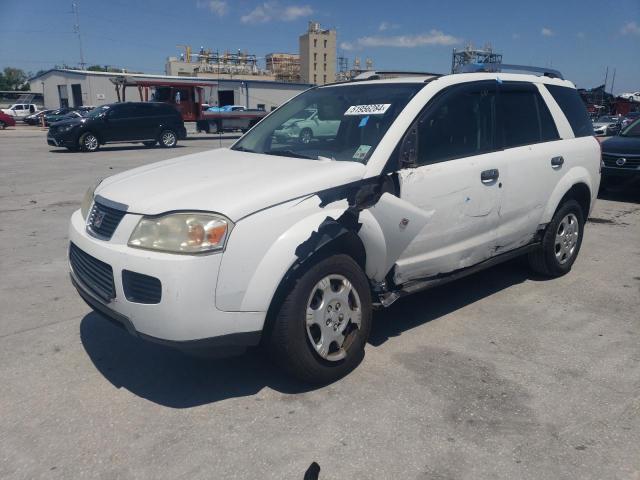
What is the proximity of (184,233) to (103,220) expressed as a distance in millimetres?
678

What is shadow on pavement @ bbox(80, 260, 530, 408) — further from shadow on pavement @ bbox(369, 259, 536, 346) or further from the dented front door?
the dented front door

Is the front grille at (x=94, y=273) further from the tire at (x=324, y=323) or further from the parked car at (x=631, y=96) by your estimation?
the parked car at (x=631, y=96)

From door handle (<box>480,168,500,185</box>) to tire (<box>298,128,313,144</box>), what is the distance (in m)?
1.28

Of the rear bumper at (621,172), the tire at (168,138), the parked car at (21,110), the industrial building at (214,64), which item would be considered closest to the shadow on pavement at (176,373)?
the rear bumper at (621,172)

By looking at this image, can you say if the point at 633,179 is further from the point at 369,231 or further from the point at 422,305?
the point at 369,231

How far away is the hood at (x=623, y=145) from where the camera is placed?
9.25 m

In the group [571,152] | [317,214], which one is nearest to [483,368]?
[317,214]

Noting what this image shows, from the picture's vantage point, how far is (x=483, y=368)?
3.48 meters

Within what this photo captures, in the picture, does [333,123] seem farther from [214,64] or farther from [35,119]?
[214,64]

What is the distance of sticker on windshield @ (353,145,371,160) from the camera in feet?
11.2

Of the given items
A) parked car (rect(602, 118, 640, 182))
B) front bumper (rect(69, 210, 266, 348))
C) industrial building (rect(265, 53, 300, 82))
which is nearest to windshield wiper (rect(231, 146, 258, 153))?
front bumper (rect(69, 210, 266, 348))

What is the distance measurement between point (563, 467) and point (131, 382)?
7.92 ft

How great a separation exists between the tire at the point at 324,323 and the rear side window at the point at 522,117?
189 centimetres

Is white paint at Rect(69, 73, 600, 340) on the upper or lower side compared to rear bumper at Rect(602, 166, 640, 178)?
upper
